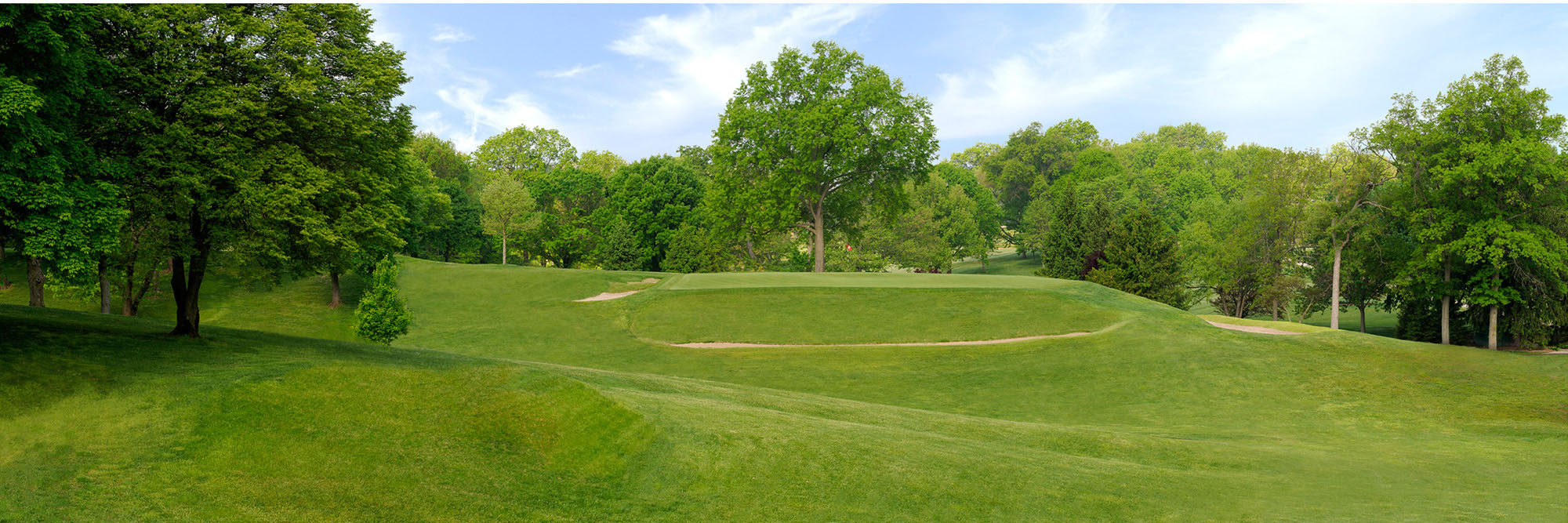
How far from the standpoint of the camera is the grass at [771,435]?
10.9 meters

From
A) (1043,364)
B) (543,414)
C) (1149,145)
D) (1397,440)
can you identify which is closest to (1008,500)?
(543,414)

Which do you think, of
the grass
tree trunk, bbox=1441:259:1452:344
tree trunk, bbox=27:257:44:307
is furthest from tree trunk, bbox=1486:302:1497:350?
tree trunk, bbox=27:257:44:307

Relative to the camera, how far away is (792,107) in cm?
5481

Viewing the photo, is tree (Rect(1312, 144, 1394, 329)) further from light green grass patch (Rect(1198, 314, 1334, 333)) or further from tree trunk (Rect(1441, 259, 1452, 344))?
light green grass patch (Rect(1198, 314, 1334, 333))

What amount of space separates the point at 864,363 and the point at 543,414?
1846 cm

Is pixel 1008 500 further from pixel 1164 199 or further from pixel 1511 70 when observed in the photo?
pixel 1164 199

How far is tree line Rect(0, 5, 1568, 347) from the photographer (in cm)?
1523

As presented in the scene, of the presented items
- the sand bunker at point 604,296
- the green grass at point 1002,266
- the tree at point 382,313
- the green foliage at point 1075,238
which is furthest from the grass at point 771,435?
the green grass at point 1002,266

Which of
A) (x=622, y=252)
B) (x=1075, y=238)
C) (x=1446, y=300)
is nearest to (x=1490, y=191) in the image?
(x=1446, y=300)

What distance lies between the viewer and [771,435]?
46.3 feet

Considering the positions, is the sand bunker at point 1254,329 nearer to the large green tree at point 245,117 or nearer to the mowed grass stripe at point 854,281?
the mowed grass stripe at point 854,281

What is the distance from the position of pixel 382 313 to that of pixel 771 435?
19.9 m

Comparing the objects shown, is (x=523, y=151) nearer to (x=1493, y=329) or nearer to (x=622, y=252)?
(x=622, y=252)

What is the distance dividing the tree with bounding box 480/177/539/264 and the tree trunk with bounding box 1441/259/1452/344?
67.3 m
